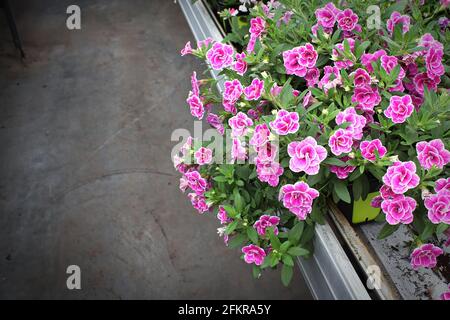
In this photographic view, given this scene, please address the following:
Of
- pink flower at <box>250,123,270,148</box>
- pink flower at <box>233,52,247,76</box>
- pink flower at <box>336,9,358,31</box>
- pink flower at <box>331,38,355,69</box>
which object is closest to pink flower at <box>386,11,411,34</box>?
pink flower at <box>336,9,358,31</box>

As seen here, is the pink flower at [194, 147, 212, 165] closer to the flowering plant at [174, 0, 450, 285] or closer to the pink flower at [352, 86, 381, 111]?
the flowering plant at [174, 0, 450, 285]

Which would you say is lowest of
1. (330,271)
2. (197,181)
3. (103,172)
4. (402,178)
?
(103,172)

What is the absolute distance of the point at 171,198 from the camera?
94.9 inches

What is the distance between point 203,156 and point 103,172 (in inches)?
52.0

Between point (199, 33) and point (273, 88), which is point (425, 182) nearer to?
point (273, 88)

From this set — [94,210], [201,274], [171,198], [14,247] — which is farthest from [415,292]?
[14,247]

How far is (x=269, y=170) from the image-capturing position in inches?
48.4

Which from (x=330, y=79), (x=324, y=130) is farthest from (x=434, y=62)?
(x=324, y=130)

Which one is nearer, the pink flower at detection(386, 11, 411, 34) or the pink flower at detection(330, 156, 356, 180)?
the pink flower at detection(330, 156, 356, 180)

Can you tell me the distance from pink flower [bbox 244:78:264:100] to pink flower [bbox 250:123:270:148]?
16 cm

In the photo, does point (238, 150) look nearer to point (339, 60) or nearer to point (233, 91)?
point (233, 91)

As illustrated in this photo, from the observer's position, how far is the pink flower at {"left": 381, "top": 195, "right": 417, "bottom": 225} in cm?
111

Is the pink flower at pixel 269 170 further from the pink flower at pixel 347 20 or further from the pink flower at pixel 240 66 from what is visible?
the pink flower at pixel 347 20

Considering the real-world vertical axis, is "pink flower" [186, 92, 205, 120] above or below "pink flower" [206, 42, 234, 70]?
below
